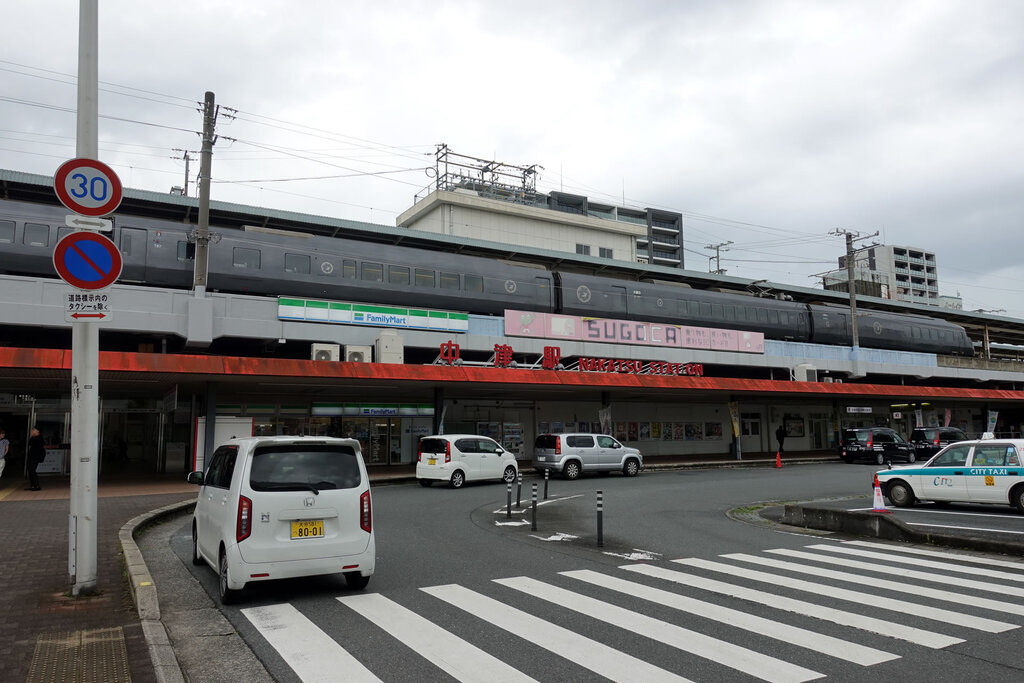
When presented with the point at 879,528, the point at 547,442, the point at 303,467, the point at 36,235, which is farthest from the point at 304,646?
the point at 36,235

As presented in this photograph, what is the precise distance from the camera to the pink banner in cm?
3253

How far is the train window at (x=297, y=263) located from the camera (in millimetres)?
26578

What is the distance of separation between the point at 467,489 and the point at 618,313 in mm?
17997

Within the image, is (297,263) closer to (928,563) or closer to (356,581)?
(356,581)

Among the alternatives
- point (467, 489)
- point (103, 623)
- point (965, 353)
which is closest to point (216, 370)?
point (467, 489)

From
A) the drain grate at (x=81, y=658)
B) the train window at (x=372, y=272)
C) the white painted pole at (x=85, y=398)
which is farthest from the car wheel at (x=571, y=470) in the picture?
the drain grate at (x=81, y=658)

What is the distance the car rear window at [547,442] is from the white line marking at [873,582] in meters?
14.7

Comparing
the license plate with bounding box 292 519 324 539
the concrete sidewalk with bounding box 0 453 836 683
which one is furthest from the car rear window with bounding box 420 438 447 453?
the license plate with bounding box 292 519 324 539

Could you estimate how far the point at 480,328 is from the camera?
3130 cm

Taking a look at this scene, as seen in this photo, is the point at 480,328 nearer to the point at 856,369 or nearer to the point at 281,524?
the point at 281,524

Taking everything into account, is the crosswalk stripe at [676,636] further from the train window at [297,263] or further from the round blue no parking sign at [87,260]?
the train window at [297,263]

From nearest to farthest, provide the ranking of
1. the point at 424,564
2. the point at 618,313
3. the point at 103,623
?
the point at 103,623
the point at 424,564
the point at 618,313

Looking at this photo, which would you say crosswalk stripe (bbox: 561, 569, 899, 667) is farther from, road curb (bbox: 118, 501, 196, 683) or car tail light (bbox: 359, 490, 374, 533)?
road curb (bbox: 118, 501, 196, 683)

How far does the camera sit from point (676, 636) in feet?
20.3
